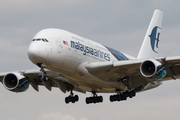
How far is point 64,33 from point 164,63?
26.2ft

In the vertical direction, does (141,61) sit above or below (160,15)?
below

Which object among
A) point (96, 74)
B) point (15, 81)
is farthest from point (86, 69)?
point (15, 81)

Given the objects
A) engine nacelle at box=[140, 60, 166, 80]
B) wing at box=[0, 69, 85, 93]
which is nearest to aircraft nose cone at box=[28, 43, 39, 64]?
wing at box=[0, 69, 85, 93]

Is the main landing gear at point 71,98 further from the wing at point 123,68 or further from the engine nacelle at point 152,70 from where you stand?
the engine nacelle at point 152,70

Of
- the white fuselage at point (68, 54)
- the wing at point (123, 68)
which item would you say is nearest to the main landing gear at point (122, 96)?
the wing at point (123, 68)

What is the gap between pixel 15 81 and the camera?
106 feet

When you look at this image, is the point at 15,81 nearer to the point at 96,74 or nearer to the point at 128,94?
the point at 96,74

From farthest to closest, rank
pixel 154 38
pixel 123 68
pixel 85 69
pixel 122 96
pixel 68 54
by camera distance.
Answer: pixel 154 38 → pixel 122 96 → pixel 123 68 → pixel 85 69 → pixel 68 54

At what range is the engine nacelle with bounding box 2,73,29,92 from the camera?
31778mm

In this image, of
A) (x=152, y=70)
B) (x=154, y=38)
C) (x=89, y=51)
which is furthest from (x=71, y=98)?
(x=154, y=38)

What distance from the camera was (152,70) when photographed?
87.9 ft

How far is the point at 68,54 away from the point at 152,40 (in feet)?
65.3

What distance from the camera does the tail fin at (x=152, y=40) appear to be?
41.5 meters

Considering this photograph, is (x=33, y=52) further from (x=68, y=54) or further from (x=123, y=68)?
(x=123, y=68)
